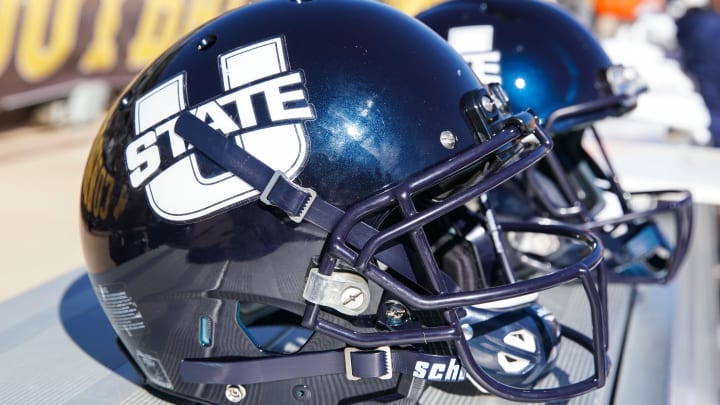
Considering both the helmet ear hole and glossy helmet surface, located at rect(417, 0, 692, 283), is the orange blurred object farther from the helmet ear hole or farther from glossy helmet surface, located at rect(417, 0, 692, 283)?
the helmet ear hole

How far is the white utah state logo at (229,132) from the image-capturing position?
3.52ft

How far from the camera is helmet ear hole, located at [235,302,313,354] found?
1.50 meters

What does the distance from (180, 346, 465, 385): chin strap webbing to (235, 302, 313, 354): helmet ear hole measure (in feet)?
1.08

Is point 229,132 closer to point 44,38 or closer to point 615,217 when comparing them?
point 615,217

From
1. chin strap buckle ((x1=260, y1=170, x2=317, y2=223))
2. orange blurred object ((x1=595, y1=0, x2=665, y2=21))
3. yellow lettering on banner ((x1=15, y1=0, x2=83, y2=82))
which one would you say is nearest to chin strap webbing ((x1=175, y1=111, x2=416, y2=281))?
chin strap buckle ((x1=260, y1=170, x2=317, y2=223))

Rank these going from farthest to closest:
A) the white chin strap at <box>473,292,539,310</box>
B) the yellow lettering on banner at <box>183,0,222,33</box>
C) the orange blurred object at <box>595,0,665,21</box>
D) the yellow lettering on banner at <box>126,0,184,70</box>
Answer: the orange blurred object at <box>595,0,665,21</box> → the yellow lettering on banner at <box>183,0,222,33</box> → the yellow lettering on banner at <box>126,0,184,70</box> → the white chin strap at <box>473,292,539,310</box>

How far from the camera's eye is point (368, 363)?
1104mm

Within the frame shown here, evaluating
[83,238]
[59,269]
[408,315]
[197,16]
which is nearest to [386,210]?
[408,315]

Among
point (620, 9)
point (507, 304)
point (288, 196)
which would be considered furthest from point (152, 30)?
point (620, 9)

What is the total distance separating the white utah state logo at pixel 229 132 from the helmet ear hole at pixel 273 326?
45cm

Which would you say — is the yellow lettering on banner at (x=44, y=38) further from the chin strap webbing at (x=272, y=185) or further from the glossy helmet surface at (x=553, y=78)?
the chin strap webbing at (x=272, y=185)

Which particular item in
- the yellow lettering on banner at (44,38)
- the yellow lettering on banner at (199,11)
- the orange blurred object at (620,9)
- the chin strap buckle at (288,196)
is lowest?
the chin strap buckle at (288,196)

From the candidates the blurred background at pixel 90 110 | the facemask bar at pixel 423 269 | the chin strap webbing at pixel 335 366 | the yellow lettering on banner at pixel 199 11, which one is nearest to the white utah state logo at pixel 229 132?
the facemask bar at pixel 423 269

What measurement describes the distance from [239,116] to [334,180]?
0.56ft
